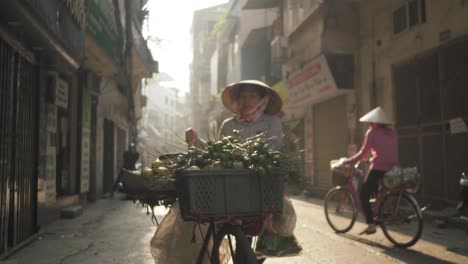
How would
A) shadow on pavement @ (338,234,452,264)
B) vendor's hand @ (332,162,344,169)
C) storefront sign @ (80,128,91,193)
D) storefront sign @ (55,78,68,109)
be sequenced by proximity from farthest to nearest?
1. storefront sign @ (80,128,91,193)
2. storefront sign @ (55,78,68,109)
3. vendor's hand @ (332,162,344,169)
4. shadow on pavement @ (338,234,452,264)

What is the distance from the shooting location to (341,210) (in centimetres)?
766

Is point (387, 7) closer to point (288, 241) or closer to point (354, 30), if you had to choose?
point (354, 30)

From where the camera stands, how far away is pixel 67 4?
7.52 m

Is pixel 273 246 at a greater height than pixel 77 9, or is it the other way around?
pixel 77 9

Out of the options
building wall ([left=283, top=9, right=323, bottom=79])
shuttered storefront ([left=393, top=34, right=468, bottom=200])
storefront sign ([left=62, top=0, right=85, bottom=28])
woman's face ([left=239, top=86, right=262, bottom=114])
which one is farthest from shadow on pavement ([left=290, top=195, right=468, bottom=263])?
building wall ([left=283, top=9, right=323, bottom=79])

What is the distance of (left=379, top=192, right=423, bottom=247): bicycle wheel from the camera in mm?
6000

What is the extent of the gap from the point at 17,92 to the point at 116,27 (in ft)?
21.1

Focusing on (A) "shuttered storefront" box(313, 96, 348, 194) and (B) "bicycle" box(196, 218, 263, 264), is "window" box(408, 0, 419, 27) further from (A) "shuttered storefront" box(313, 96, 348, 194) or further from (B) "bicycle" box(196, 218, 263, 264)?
(B) "bicycle" box(196, 218, 263, 264)

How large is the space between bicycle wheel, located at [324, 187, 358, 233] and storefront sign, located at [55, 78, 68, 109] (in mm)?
5305

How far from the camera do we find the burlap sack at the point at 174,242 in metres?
3.33

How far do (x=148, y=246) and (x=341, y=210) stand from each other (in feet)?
10.2

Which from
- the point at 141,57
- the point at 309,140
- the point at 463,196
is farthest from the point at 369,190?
the point at 141,57

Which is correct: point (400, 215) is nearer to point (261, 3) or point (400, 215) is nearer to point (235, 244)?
point (235, 244)

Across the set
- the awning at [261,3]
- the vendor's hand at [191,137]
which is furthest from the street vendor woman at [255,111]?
the awning at [261,3]
